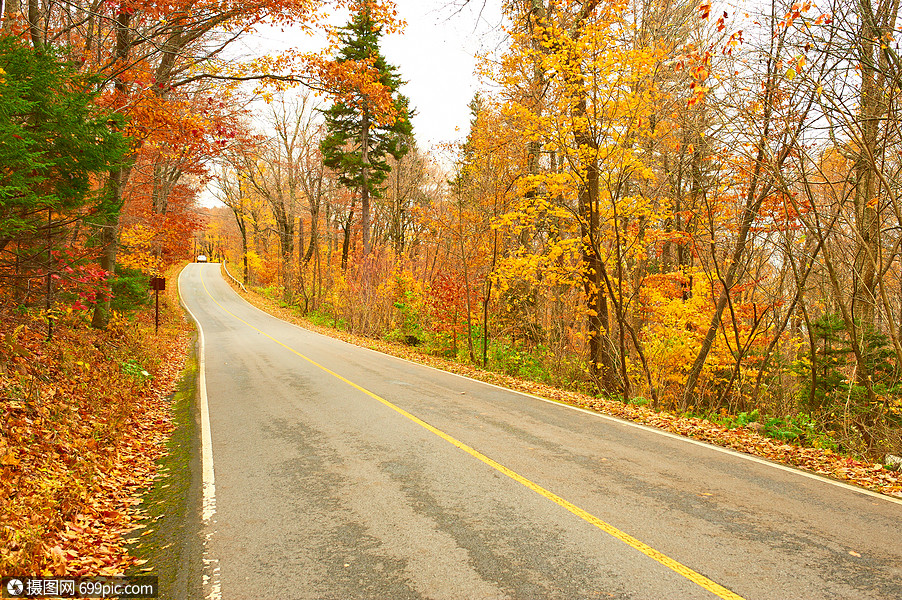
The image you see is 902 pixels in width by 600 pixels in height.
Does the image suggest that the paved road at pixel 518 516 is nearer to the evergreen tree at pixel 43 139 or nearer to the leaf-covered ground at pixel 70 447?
the leaf-covered ground at pixel 70 447

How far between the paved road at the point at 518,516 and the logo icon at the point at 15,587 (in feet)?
3.70

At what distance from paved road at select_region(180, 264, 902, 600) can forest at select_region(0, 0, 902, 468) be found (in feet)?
10.7

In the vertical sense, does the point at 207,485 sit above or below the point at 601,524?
below

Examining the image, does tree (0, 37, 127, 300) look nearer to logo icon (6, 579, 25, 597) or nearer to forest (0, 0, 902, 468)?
forest (0, 0, 902, 468)

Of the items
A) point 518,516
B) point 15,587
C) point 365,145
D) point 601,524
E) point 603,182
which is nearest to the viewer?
point 15,587

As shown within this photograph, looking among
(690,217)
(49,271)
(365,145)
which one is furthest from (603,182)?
(365,145)

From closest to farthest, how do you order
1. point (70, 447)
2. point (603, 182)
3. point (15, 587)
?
point (15, 587) < point (70, 447) < point (603, 182)

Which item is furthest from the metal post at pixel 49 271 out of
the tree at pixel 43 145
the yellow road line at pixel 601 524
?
the yellow road line at pixel 601 524

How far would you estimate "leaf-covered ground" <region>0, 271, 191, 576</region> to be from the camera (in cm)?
386

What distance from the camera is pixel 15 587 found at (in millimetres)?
3283

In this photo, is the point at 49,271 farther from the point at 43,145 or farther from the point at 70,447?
the point at 70,447

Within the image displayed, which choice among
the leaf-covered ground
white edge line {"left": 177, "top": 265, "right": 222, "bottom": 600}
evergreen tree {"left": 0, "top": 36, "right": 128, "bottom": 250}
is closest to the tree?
evergreen tree {"left": 0, "top": 36, "right": 128, "bottom": 250}

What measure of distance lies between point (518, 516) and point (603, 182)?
9.57 m

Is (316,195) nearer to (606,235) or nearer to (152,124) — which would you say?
(152,124)
